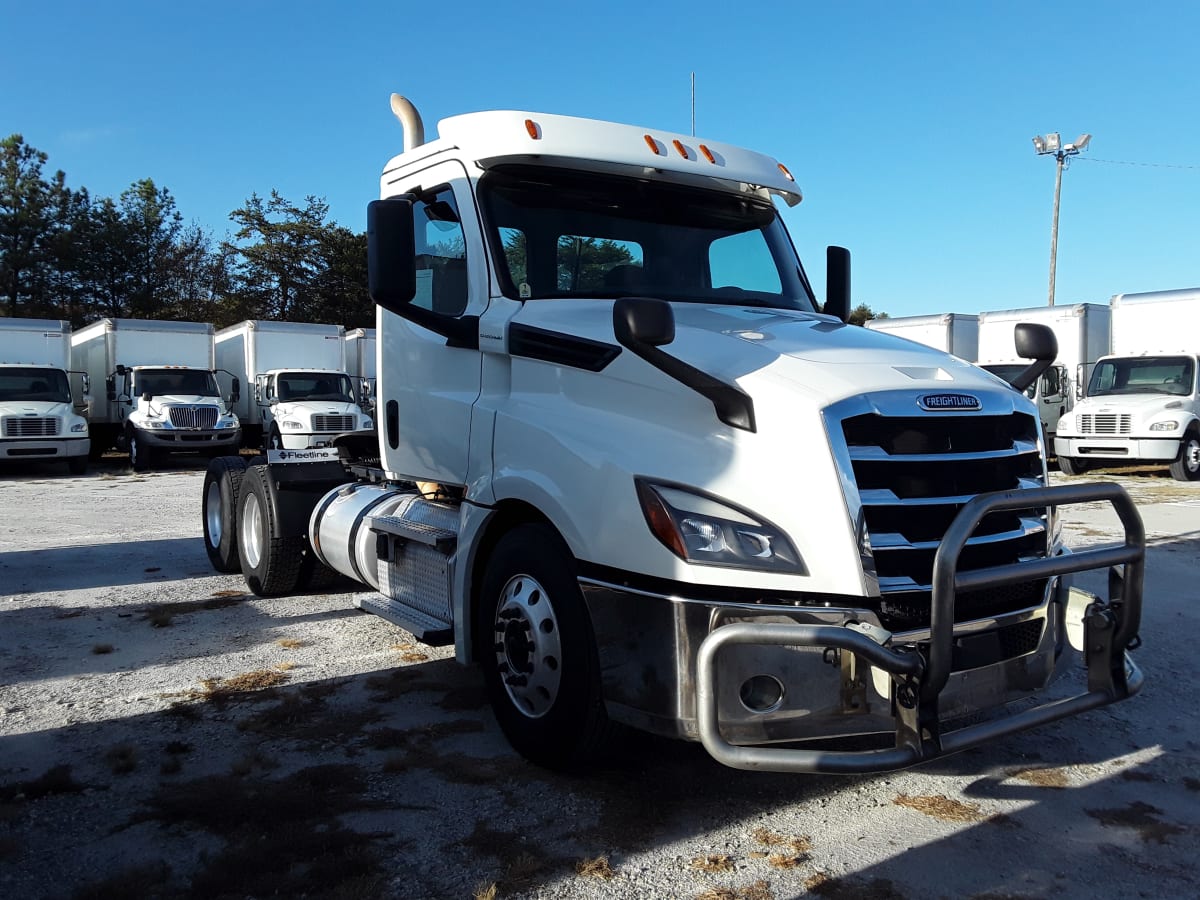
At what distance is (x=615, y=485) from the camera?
3.52 meters

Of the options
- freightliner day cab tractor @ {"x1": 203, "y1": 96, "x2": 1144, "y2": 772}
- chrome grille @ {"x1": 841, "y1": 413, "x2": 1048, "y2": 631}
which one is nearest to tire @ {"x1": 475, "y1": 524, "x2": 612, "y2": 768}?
freightliner day cab tractor @ {"x1": 203, "y1": 96, "x2": 1144, "y2": 772}

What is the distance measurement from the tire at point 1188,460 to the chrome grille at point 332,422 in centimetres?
1637

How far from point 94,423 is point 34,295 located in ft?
81.5

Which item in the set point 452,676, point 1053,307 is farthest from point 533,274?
point 1053,307

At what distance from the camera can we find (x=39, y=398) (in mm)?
20156

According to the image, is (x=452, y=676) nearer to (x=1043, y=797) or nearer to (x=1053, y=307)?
(x=1043, y=797)

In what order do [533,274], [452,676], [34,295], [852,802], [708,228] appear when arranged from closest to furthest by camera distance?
1. [852,802]
2. [533,274]
3. [708,228]
4. [452,676]
5. [34,295]

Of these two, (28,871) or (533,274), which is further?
(533,274)

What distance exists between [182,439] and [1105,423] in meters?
18.2

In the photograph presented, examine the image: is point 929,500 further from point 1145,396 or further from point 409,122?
point 1145,396

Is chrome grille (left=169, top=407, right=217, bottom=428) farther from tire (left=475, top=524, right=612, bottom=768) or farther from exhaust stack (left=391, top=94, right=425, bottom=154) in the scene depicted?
tire (left=475, top=524, right=612, bottom=768)

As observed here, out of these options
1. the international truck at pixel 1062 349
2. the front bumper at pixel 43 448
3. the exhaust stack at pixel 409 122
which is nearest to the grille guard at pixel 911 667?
the exhaust stack at pixel 409 122

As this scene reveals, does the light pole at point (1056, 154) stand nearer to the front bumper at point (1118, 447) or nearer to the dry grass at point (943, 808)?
the front bumper at point (1118, 447)

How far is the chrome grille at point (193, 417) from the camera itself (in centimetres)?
2120
